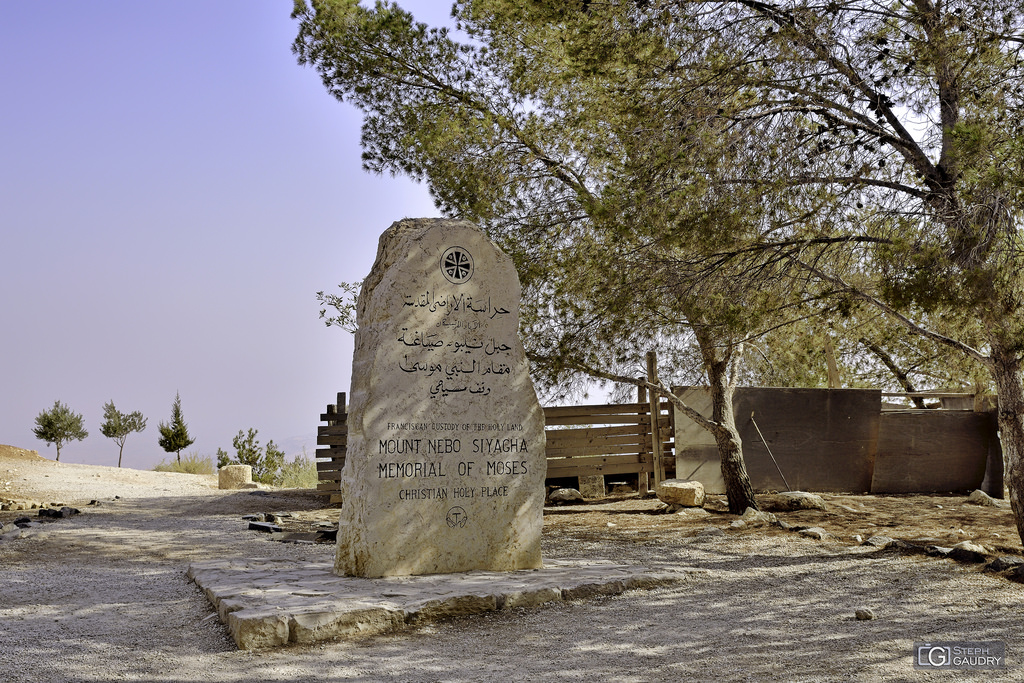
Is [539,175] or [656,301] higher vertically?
[539,175]

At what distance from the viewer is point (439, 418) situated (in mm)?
6547

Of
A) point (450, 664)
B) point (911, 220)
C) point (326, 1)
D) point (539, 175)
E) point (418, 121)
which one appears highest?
point (326, 1)

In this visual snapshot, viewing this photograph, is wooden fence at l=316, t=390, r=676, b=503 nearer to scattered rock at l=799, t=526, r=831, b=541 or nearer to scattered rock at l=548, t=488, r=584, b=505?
scattered rock at l=548, t=488, r=584, b=505

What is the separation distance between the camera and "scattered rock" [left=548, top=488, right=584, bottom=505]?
1228cm

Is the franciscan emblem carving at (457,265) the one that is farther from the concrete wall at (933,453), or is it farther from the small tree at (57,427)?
the small tree at (57,427)

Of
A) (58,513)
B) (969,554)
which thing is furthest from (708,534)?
(58,513)

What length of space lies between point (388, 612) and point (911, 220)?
540 centimetres

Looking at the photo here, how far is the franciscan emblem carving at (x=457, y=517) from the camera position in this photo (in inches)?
256

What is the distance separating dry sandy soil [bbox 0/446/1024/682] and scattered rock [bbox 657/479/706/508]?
1133mm

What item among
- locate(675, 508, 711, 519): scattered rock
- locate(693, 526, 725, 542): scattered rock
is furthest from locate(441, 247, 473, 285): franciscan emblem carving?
locate(675, 508, 711, 519): scattered rock

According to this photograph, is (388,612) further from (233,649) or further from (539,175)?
(539,175)

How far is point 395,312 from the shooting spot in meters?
6.50

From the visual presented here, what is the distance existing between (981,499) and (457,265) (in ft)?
31.5

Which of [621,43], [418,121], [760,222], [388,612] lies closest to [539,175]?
[418,121]
